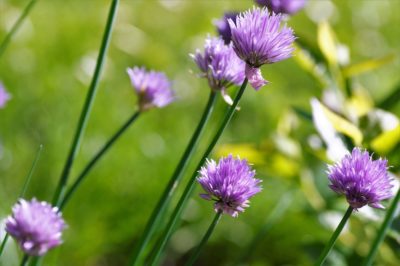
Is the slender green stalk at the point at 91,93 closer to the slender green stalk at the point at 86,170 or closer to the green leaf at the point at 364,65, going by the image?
the slender green stalk at the point at 86,170

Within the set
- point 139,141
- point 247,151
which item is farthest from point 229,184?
point 139,141

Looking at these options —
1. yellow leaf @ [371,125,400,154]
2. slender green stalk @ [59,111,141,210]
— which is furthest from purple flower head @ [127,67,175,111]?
yellow leaf @ [371,125,400,154]

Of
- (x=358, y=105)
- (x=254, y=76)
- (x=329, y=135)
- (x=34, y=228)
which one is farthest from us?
(x=358, y=105)

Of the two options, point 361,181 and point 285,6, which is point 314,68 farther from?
point 361,181

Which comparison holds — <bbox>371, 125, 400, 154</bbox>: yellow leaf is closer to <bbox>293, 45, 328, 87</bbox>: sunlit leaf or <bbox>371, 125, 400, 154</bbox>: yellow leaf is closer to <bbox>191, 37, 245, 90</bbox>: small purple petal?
<bbox>293, 45, 328, 87</bbox>: sunlit leaf

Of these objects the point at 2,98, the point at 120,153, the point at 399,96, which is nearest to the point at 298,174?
the point at 399,96
